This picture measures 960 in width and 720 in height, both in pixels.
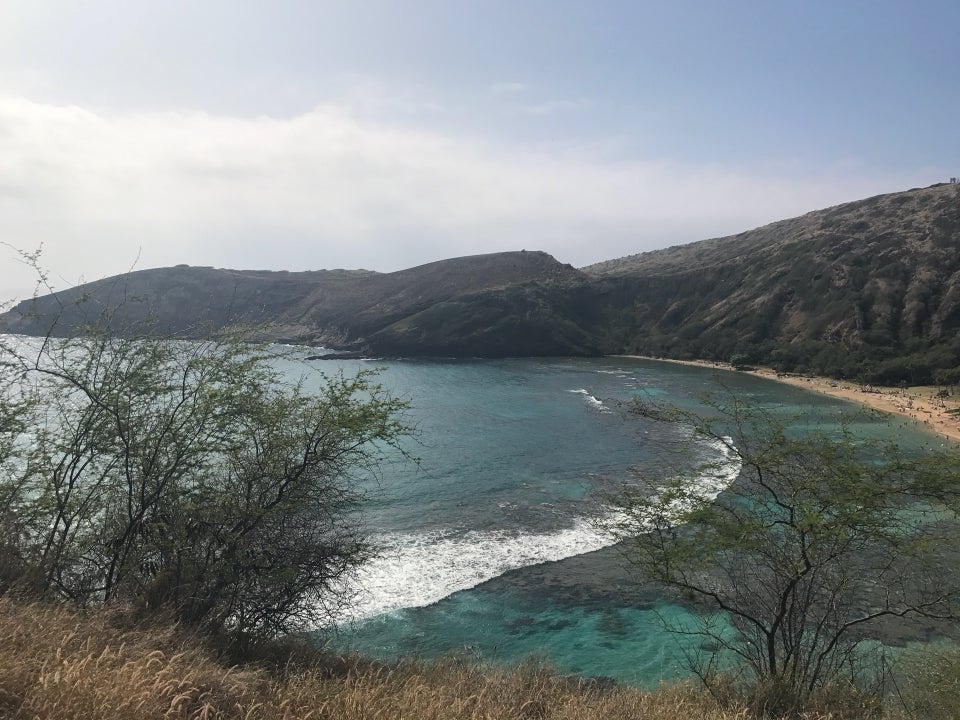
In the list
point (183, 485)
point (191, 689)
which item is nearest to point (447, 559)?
point (183, 485)

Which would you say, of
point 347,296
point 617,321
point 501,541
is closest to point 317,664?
point 501,541

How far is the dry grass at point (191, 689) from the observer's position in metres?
4.72

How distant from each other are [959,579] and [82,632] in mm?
23220

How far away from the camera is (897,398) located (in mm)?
55625

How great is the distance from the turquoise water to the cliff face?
35.0 m

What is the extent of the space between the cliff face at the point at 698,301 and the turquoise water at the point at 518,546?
3498 centimetres

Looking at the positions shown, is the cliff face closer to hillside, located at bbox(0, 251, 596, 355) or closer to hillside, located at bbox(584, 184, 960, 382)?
hillside, located at bbox(584, 184, 960, 382)

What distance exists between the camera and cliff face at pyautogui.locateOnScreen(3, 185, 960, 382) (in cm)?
7275

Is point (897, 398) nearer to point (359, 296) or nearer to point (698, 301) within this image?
point (698, 301)

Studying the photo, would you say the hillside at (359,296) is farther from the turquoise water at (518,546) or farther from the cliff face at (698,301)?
the turquoise water at (518,546)

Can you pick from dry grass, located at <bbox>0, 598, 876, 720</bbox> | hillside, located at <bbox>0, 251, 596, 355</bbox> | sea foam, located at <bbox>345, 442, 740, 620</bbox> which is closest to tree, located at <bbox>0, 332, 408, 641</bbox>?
dry grass, located at <bbox>0, 598, 876, 720</bbox>

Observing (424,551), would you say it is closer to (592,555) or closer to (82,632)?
(592,555)

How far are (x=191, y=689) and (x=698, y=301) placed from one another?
112 metres

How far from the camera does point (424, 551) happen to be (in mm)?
20812
